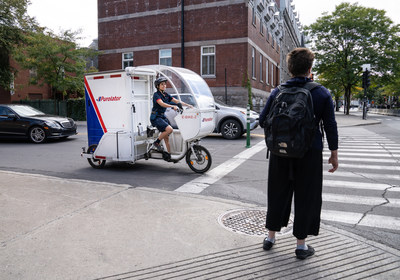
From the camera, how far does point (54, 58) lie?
→ 2272 cm

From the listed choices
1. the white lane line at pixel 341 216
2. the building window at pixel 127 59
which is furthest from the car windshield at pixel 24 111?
the building window at pixel 127 59

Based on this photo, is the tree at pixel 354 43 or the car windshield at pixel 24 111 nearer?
the car windshield at pixel 24 111

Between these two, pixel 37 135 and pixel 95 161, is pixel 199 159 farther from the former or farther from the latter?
pixel 37 135

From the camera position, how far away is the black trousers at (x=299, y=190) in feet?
10.4

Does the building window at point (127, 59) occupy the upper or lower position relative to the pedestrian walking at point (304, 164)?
upper

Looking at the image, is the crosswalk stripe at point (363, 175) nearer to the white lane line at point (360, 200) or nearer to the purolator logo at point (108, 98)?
the white lane line at point (360, 200)

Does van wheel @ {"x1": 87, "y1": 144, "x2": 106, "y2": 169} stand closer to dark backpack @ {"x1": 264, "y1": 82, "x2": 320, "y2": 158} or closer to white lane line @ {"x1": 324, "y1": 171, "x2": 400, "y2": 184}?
white lane line @ {"x1": 324, "y1": 171, "x2": 400, "y2": 184}

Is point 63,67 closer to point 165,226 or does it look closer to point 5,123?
point 5,123

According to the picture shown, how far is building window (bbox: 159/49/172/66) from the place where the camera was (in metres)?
25.5

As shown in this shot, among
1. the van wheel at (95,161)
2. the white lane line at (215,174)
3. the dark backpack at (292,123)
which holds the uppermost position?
the dark backpack at (292,123)

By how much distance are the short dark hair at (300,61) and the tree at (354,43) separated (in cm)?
3761

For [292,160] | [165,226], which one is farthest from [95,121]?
[292,160]

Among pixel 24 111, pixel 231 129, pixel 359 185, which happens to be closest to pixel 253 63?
pixel 231 129

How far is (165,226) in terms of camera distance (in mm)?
3984
